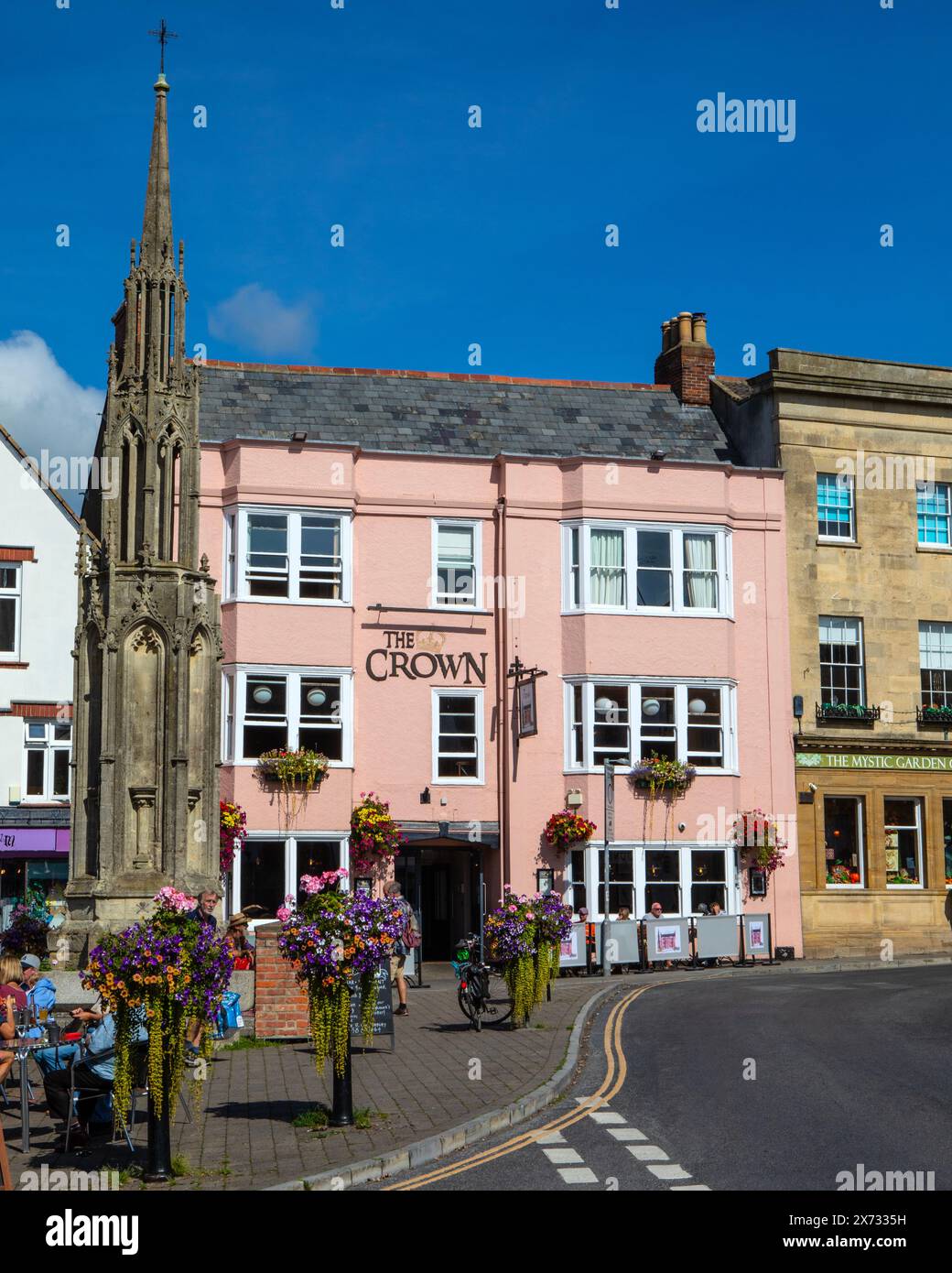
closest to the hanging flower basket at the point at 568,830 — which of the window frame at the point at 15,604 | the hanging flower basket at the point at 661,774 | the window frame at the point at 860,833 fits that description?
the hanging flower basket at the point at 661,774

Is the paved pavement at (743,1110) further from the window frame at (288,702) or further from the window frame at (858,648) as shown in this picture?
the window frame at (858,648)

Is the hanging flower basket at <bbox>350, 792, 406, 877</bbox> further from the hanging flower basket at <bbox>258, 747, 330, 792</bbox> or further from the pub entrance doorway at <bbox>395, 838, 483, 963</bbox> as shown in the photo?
the pub entrance doorway at <bbox>395, 838, 483, 963</bbox>

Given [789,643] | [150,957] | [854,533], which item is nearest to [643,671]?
[789,643]

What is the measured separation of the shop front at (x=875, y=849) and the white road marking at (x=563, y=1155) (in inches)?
877

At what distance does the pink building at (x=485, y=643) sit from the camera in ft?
101

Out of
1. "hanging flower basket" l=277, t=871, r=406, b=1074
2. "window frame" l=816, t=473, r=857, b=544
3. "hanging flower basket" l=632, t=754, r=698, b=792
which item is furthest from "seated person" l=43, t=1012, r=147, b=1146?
"window frame" l=816, t=473, r=857, b=544

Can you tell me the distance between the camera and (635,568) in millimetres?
32438

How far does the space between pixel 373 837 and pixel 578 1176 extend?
65.0 feet

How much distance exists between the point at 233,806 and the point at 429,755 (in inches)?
171

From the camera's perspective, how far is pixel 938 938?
33.5m

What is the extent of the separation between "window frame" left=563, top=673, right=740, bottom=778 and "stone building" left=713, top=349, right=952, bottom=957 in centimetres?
154

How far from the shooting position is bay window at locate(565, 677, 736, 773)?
31641mm

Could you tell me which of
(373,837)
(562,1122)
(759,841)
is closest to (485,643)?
(373,837)
